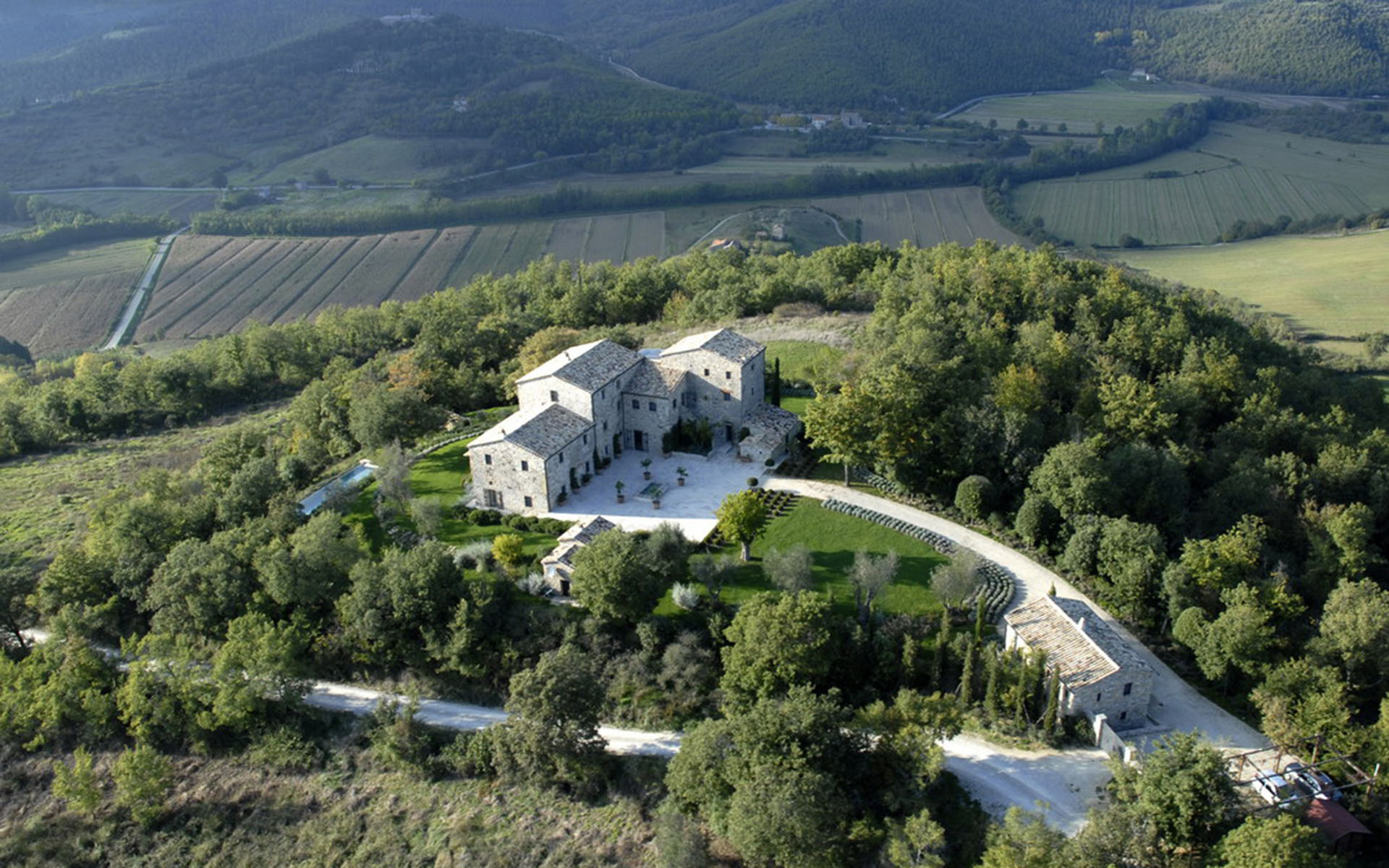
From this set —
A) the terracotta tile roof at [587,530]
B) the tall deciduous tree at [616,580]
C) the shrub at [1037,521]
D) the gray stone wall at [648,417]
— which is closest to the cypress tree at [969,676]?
the shrub at [1037,521]

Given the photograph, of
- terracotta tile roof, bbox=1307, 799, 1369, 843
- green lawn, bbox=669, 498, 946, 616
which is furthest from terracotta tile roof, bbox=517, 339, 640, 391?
terracotta tile roof, bbox=1307, 799, 1369, 843

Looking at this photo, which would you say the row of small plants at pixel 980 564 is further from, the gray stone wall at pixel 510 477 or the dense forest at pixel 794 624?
the gray stone wall at pixel 510 477

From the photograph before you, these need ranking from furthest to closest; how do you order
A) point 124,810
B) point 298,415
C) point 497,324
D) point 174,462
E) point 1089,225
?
1. point 1089,225
2. point 497,324
3. point 174,462
4. point 298,415
5. point 124,810

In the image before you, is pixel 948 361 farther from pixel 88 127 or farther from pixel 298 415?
pixel 88 127

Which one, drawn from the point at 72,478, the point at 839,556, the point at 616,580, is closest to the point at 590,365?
the point at 616,580

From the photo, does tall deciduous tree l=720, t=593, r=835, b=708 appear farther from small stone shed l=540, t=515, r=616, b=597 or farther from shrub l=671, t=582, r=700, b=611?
small stone shed l=540, t=515, r=616, b=597

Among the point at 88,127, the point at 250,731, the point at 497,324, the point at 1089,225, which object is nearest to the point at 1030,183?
the point at 1089,225
